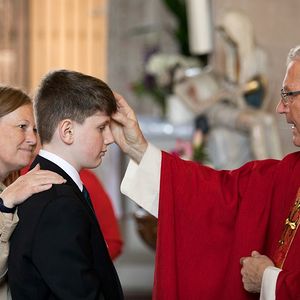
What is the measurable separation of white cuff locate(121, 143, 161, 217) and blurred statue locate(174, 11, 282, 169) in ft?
9.31

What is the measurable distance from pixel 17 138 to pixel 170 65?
17.2 feet

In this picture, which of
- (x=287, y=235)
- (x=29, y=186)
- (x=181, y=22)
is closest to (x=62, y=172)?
(x=29, y=186)

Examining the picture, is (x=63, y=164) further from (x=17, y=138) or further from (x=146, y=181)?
(x=146, y=181)

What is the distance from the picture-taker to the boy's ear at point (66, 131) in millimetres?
2670

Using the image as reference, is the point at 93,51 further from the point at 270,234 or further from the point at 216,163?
the point at 270,234

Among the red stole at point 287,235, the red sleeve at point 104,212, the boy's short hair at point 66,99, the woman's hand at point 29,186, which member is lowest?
the red sleeve at point 104,212

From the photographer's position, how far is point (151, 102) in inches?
395

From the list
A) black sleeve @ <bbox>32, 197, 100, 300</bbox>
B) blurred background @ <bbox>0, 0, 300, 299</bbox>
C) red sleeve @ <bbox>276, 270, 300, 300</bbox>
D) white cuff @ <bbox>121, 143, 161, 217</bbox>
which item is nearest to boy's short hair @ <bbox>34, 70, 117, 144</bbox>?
black sleeve @ <bbox>32, 197, 100, 300</bbox>

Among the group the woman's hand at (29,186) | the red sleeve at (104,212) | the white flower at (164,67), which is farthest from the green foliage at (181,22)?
Answer: the woman's hand at (29,186)

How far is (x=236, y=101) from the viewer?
6.43 m

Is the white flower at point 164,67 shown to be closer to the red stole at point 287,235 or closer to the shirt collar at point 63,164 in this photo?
the red stole at point 287,235

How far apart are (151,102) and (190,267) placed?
6.82 m

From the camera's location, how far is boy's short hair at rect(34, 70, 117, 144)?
2.68 m

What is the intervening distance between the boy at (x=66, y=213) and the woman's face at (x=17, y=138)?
0.10 metres
